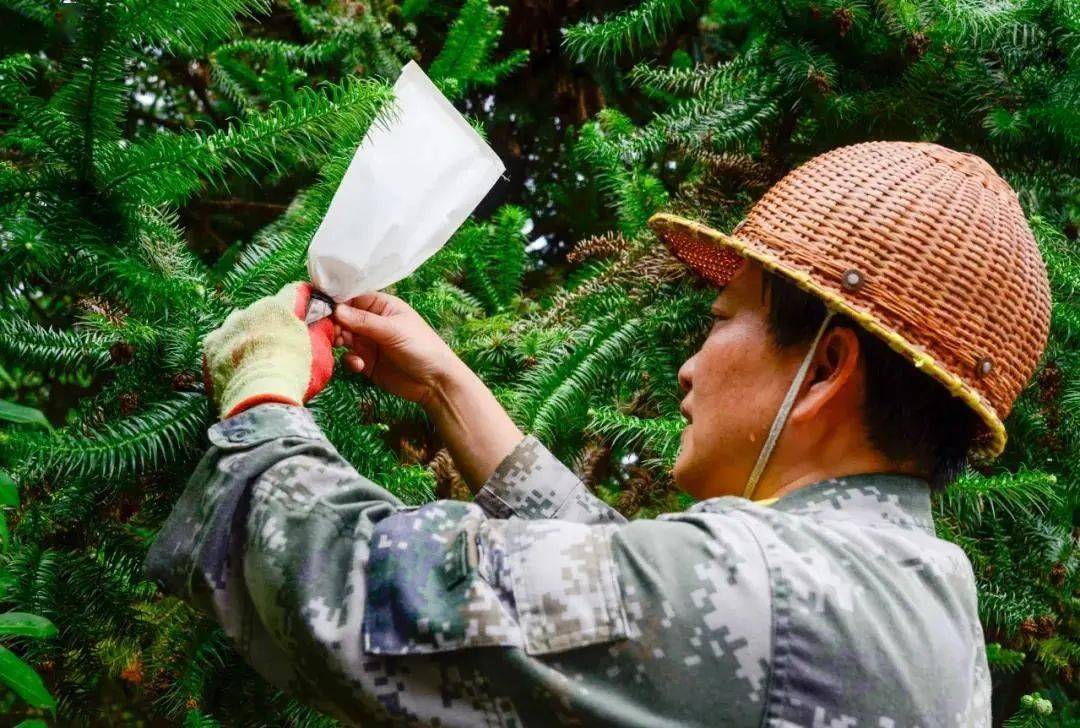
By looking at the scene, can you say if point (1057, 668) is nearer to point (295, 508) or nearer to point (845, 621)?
point (845, 621)

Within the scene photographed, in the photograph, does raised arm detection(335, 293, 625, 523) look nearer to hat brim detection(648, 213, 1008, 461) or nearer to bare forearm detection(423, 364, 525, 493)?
bare forearm detection(423, 364, 525, 493)

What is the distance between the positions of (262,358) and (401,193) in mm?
348

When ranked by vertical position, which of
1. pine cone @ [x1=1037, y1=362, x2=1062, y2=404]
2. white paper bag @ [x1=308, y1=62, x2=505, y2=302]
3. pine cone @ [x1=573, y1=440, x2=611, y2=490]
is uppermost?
white paper bag @ [x1=308, y1=62, x2=505, y2=302]

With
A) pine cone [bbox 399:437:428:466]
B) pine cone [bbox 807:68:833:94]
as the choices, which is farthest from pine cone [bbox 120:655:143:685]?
pine cone [bbox 807:68:833:94]

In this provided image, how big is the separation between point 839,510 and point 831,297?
0.98 ft

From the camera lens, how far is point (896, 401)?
54.9 inches

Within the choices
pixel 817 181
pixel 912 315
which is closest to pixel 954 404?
pixel 912 315

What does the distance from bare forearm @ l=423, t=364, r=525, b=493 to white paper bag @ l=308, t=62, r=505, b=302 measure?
241 mm

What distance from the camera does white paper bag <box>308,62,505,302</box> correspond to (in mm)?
1415

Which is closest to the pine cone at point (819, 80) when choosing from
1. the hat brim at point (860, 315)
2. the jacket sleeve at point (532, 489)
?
the hat brim at point (860, 315)

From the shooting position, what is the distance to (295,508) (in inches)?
44.0

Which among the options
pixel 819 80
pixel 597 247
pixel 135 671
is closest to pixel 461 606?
pixel 135 671

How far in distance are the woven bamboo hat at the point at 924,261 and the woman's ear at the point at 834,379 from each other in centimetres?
5

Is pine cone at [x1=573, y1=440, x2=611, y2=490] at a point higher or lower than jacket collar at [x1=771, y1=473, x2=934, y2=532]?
lower
